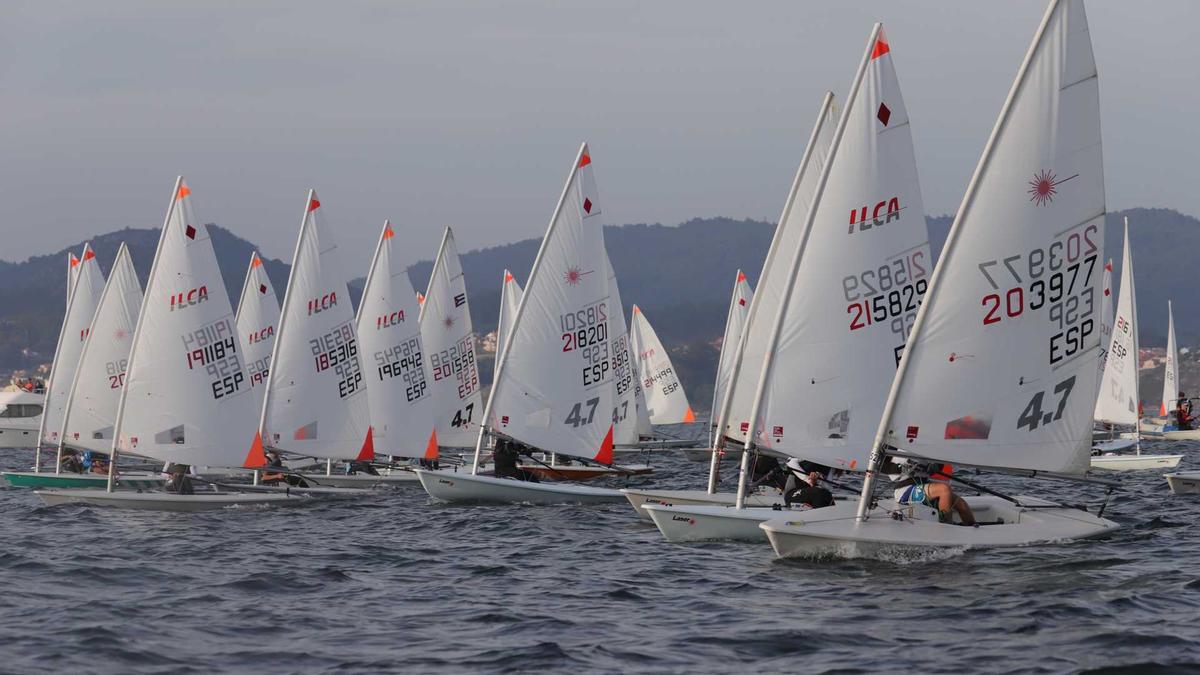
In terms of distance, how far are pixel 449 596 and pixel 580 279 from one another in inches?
566

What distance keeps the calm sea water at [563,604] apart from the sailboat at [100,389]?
8067 mm

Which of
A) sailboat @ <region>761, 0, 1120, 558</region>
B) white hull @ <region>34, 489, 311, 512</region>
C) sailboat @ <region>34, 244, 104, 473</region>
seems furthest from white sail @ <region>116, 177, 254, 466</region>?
sailboat @ <region>761, 0, 1120, 558</region>

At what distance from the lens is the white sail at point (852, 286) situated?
2166 cm

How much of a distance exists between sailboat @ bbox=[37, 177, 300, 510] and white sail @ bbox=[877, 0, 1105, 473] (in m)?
14.2

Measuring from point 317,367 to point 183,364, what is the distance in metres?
5.34

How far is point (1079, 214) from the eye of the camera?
760 inches

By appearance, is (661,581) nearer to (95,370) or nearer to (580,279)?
(580,279)

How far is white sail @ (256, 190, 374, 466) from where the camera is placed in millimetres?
33031

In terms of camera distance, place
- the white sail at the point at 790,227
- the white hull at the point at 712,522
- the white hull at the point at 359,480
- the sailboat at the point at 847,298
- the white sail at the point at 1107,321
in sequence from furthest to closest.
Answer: the white sail at the point at 1107,321 → the white hull at the point at 359,480 → the white sail at the point at 790,227 → the white hull at the point at 712,522 → the sailboat at the point at 847,298

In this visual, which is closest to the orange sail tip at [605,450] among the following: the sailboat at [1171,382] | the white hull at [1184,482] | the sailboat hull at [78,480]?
the sailboat hull at [78,480]

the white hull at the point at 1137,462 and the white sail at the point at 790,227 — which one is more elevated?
the white sail at the point at 790,227

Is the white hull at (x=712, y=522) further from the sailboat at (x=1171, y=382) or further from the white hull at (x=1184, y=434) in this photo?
the sailboat at (x=1171, y=382)

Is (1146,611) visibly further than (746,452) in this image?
No

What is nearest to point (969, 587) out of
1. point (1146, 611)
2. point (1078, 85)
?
point (1146, 611)
